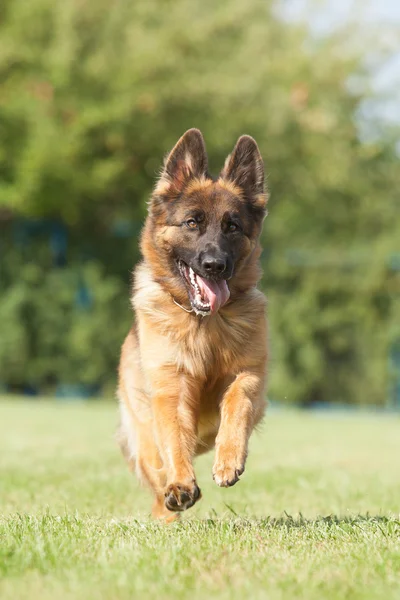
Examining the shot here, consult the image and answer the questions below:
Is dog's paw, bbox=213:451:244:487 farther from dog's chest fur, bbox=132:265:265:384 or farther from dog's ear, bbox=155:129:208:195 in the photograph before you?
dog's ear, bbox=155:129:208:195

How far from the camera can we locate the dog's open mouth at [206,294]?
524 cm

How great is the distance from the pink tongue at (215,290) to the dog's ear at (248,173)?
0.65 meters

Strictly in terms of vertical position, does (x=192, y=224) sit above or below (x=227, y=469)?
above

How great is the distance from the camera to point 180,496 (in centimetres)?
448

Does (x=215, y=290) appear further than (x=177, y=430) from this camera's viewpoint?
Yes

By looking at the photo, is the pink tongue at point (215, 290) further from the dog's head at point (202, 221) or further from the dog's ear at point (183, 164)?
the dog's ear at point (183, 164)

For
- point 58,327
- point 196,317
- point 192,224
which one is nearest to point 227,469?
point 196,317

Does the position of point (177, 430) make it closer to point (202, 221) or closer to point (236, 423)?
point (236, 423)

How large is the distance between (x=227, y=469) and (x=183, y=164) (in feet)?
6.48

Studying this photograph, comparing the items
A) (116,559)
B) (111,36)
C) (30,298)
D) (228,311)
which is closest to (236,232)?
(228,311)

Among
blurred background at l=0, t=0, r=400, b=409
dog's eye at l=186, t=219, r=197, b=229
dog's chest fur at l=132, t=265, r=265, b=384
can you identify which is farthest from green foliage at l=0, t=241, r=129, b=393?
dog's eye at l=186, t=219, r=197, b=229

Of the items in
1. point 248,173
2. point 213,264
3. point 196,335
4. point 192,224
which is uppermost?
point 248,173

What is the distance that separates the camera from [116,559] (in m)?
3.50

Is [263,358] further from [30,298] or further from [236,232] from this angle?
[30,298]
